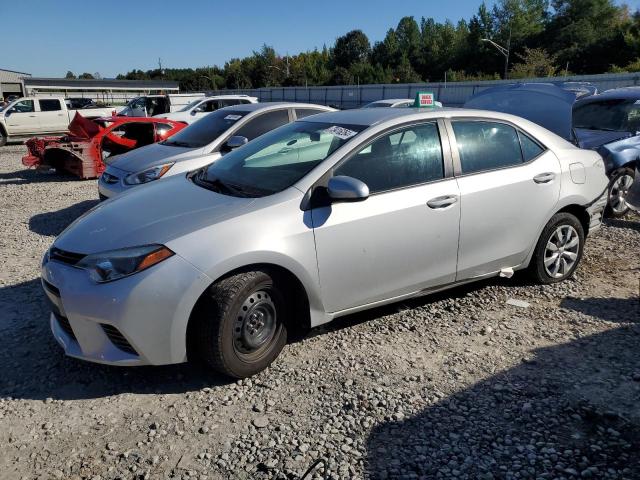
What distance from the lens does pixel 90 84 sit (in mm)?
66125

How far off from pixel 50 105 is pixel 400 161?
20693mm

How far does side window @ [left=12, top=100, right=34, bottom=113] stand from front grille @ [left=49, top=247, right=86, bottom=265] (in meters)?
19.8

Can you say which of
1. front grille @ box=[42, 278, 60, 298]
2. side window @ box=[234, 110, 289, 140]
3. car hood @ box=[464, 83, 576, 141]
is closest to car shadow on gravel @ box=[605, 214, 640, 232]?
car hood @ box=[464, 83, 576, 141]

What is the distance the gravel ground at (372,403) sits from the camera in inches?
103

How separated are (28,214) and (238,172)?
557cm

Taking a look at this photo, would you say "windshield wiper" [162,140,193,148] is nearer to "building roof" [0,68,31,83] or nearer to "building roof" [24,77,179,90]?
"building roof" [24,77,179,90]

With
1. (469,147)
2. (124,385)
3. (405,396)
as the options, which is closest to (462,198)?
(469,147)

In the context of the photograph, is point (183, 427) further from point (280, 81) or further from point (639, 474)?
point (280, 81)

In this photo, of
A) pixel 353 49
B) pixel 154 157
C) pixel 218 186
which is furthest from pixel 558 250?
pixel 353 49

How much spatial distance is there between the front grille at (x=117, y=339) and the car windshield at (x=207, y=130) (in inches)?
176

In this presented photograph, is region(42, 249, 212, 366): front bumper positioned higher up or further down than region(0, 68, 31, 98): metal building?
further down

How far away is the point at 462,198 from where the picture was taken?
3943 mm

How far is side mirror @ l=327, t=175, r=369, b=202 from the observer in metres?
3.36

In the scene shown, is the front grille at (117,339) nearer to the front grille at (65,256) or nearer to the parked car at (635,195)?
the front grille at (65,256)
